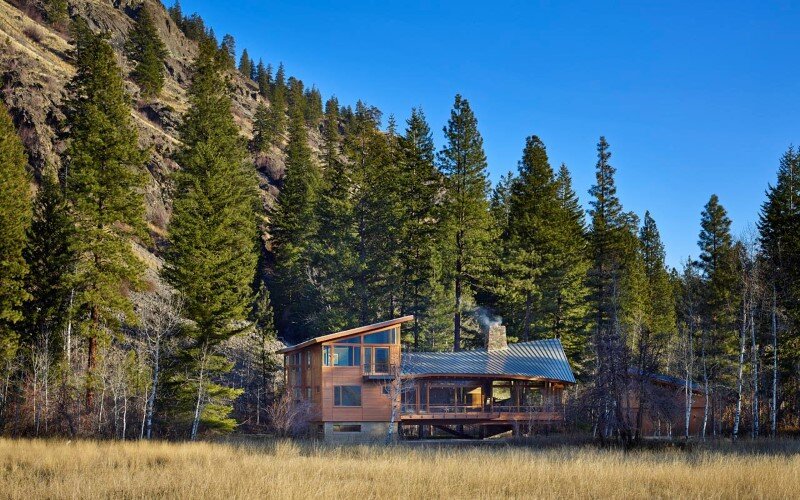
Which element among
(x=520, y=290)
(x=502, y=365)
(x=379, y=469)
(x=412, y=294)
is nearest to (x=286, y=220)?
(x=412, y=294)

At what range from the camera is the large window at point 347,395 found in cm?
4022

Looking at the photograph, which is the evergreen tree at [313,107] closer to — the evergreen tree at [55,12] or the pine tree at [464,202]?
the evergreen tree at [55,12]

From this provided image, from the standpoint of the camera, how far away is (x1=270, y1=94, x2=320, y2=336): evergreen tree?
58281 millimetres

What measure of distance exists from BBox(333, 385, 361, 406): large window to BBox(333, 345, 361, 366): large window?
1194 mm

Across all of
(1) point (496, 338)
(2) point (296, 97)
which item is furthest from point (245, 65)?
(1) point (496, 338)

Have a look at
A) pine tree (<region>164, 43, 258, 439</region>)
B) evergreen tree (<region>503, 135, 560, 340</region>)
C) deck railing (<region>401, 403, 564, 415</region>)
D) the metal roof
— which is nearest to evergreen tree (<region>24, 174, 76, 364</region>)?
pine tree (<region>164, 43, 258, 439</region>)

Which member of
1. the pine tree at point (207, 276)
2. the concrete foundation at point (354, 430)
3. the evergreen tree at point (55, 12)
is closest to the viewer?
the pine tree at point (207, 276)

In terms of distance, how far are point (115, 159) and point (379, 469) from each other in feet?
67.4

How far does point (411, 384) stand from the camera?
38875mm

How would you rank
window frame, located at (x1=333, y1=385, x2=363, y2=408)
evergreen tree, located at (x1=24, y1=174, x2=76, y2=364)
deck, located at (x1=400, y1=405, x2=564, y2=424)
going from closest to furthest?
evergreen tree, located at (x1=24, y1=174, x2=76, y2=364) < window frame, located at (x1=333, y1=385, x2=363, y2=408) < deck, located at (x1=400, y1=405, x2=564, y2=424)

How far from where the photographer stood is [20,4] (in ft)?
320

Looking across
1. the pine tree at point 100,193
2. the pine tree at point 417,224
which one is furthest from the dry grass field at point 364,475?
the pine tree at point 417,224

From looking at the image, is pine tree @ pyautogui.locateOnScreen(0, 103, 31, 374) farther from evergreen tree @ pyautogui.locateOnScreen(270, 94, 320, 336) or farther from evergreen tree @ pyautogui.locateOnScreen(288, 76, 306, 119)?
evergreen tree @ pyautogui.locateOnScreen(288, 76, 306, 119)

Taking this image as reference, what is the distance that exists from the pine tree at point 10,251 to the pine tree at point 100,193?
2405mm
